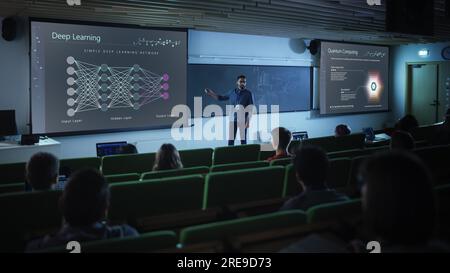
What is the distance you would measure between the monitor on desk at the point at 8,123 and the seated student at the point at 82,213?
15.9 feet

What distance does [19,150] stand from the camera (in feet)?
19.6

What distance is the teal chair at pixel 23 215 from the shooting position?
2.64 meters

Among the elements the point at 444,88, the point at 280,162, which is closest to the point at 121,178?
the point at 280,162

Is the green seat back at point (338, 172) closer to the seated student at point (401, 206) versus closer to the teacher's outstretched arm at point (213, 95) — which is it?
the seated student at point (401, 206)

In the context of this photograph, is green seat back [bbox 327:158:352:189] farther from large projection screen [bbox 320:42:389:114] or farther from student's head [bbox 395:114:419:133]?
large projection screen [bbox 320:42:389:114]

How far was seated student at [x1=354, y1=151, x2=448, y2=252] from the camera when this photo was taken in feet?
4.45

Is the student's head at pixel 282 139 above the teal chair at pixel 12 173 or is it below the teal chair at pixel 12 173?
above

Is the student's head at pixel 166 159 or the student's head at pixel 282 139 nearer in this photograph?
the student's head at pixel 166 159

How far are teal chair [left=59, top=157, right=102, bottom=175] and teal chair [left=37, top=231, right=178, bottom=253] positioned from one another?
7.73 ft

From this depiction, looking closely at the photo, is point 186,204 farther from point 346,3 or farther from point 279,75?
point 279,75

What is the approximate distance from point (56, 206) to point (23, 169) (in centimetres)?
158

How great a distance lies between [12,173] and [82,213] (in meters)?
2.54

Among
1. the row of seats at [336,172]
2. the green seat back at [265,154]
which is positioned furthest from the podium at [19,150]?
the green seat back at [265,154]

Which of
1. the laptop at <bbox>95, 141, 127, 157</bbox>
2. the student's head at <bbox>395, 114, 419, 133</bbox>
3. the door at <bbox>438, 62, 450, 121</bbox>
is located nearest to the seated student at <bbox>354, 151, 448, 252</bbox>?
the student's head at <bbox>395, 114, 419, 133</bbox>
